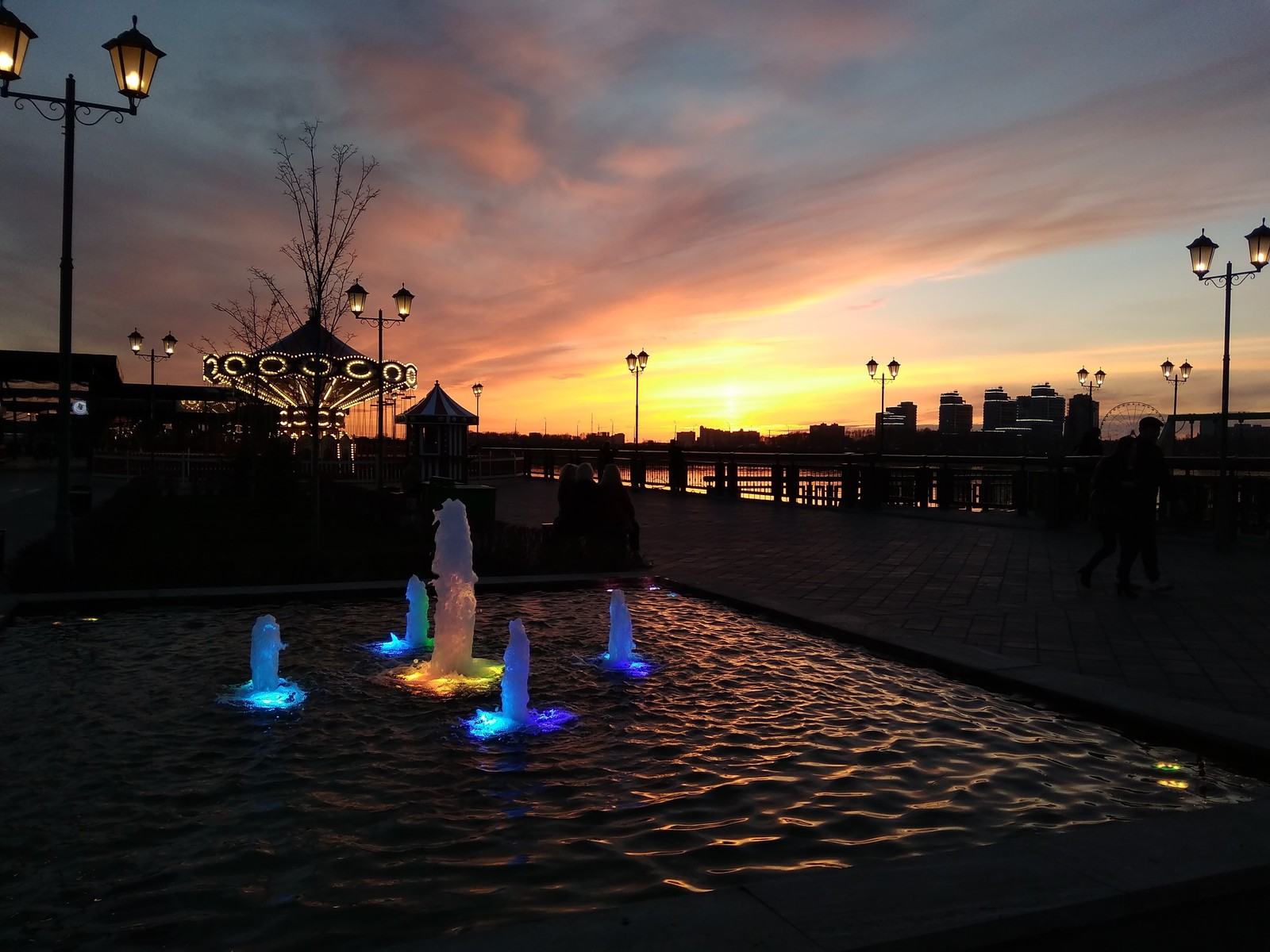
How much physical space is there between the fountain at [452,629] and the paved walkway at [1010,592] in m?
3.08

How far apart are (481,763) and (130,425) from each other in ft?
171

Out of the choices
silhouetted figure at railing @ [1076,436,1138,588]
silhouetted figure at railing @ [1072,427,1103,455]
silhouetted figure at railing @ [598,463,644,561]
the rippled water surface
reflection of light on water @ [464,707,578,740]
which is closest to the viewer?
the rippled water surface

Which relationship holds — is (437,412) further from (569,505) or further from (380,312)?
(569,505)

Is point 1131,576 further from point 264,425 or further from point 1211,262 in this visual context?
point 264,425

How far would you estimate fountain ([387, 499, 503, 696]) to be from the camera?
6.46m

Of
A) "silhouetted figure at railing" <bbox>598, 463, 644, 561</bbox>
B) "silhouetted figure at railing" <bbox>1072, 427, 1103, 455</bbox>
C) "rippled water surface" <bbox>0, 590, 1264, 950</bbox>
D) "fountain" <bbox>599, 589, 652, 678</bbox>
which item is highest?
"silhouetted figure at railing" <bbox>1072, 427, 1103, 455</bbox>

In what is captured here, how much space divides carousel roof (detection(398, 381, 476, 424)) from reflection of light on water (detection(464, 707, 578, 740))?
19512mm

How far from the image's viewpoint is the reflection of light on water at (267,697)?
19.0ft

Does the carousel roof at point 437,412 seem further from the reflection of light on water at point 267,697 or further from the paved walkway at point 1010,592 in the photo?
the reflection of light on water at point 267,697

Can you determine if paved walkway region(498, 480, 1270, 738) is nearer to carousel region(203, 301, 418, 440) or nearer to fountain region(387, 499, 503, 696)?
fountain region(387, 499, 503, 696)

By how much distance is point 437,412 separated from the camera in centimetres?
2458

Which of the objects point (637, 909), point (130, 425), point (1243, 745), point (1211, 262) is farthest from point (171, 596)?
point (130, 425)

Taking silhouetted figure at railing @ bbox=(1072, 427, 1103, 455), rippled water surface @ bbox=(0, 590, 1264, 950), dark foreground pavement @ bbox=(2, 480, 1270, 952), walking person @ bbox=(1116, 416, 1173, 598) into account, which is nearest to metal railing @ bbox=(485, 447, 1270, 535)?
silhouetted figure at railing @ bbox=(1072, 427, 1103, 455)

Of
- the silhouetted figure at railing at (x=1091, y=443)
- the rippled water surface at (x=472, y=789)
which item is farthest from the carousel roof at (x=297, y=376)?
the rippled water surface at (x=472, y=789)
